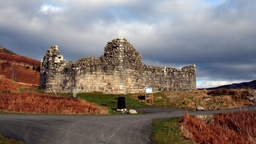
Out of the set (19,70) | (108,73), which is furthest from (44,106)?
(19,70)

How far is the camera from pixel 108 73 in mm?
37188

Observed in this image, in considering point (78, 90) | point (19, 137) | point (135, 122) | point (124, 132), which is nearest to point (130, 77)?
point (78, 90)

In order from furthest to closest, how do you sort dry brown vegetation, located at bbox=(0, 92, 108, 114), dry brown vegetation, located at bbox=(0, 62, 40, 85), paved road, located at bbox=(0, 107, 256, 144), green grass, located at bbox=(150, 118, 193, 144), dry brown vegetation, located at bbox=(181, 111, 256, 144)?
dry brown vegetation, located at bbox=(0, 62, 40, 85) → dry brown vegetation, located at bbox=(0, 92, 108, 114) → dry brown vegetation, located at bbox=(181, 111, 256, 144) → green grass, located at bbox=(150, 118, 193, 144) → paved road, located at bbox=(0, 107, 256, 144)

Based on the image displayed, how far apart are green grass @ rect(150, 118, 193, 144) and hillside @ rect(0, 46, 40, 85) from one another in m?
64.3

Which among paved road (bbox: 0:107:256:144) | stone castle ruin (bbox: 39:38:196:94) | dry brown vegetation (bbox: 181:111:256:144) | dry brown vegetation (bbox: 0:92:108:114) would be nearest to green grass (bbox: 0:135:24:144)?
paved road (bbox: 0:107:256:144)

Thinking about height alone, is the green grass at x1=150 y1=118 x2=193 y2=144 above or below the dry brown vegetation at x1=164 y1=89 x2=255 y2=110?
below

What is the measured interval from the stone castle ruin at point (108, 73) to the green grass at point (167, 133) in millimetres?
19262

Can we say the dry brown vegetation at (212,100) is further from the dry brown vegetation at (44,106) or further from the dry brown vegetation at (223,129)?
the dry brown vegetation at (44,106)

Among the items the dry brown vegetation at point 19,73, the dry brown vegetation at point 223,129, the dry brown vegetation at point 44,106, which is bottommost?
the dry brown vegetation at point 223,129

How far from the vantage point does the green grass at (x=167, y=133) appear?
46.4ft

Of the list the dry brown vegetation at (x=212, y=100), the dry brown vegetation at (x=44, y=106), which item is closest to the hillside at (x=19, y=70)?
the dry brown vegetation at (x=212, y=100)

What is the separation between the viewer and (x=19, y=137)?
12742 mm

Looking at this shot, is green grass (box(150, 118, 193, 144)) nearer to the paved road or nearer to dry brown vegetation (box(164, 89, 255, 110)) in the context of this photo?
the paved road

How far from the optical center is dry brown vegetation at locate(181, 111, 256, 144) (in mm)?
15867
